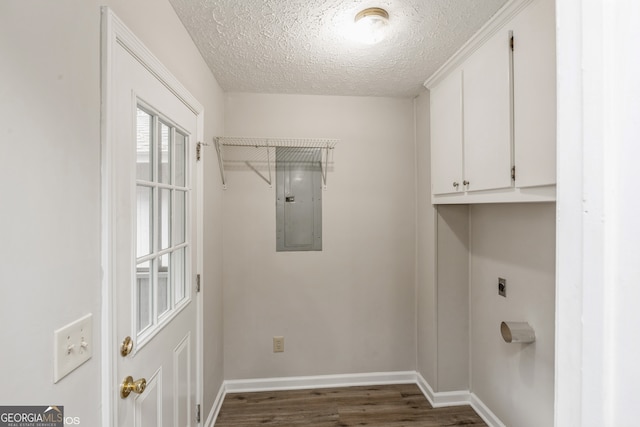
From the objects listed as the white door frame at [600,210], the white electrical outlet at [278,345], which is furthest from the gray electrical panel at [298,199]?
the white door frame at [600,210]

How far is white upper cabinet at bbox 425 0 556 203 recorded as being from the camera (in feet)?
3.60

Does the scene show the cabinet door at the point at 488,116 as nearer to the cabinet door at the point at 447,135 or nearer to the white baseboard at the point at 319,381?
the cabinet door at the point at 447,135

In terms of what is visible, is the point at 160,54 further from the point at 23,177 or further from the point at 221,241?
the point at 221,241

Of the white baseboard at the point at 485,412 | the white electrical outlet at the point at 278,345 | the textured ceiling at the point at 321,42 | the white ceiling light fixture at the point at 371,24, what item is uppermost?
the textured ceiling at the point at 321,42

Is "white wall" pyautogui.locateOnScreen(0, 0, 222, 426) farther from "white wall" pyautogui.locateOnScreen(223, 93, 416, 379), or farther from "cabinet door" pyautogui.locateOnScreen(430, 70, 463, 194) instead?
"cabinet door" pyautogui.locateOnScreen(430, 70, 463, 194)

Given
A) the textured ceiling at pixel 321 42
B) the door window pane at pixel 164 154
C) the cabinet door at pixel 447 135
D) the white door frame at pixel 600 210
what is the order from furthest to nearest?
the cabinet door at pixel 447 135 < the textured ceiling at pixel 321 42 < the door window pane at pixel 164 154 < the white door frame at pixel 600 210

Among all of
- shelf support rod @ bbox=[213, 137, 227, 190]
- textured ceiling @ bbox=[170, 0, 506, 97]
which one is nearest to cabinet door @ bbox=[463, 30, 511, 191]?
textured ceiling @ bbox=[170, 0, 506, 97]

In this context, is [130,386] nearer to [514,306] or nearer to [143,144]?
[143,144]

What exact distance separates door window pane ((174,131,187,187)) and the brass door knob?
2.83 ft

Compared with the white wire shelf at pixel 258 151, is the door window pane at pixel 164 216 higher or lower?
lower

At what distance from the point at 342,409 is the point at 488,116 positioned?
213 centimetres

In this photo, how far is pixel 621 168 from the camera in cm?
35

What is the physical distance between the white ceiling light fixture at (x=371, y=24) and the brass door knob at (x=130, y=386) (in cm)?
178

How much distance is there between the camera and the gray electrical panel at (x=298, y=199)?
7.69 feet
